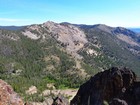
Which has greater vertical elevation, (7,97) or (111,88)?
(7,97)

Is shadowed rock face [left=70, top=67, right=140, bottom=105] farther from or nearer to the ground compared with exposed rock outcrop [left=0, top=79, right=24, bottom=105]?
nearer to the ground

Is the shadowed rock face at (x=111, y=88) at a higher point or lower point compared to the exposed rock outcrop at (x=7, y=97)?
lower

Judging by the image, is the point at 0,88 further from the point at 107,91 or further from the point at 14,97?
the point at 107,91

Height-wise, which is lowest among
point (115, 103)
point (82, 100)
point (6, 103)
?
point (82, 100)

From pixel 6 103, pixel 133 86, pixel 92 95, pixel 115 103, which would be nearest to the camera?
pixel 6 103

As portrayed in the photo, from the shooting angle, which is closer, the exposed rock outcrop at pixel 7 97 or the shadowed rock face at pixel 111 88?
the exposed rock outcrop at pixel 7 97

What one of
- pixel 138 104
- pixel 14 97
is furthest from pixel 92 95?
pixel 14 97

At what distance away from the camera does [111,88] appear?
72.8m

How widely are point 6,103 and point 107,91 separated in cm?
3745

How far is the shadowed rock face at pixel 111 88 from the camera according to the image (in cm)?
6788

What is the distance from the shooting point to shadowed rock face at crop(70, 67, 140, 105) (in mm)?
67875

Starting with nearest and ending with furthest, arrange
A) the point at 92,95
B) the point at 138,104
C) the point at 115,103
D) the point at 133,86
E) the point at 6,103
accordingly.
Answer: the point at 6,103 → the point at 115,103 → the point at 138,104 → the point at 133,86 → the point at 92,95

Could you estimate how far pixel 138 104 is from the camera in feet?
206

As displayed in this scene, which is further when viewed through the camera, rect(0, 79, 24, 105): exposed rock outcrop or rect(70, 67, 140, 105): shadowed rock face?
rect(70, 67, 140, 105): shadowed rock face
